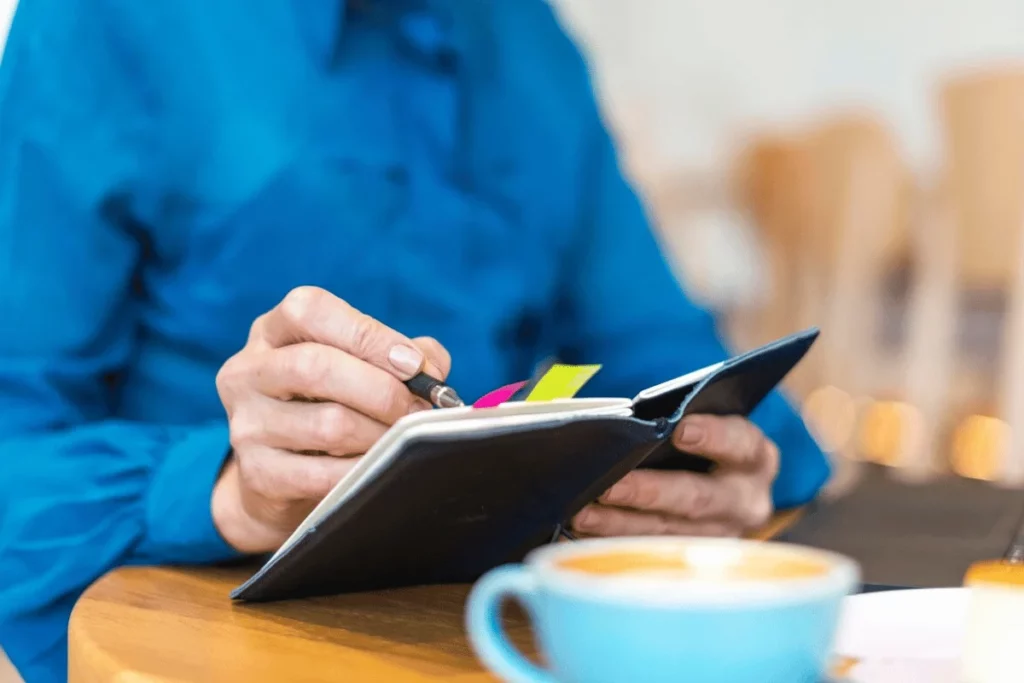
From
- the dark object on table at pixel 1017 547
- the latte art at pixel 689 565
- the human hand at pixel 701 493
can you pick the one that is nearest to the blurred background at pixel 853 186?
the dark object on table at pixel 1017 547

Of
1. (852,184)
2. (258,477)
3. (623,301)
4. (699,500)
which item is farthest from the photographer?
(852,184)

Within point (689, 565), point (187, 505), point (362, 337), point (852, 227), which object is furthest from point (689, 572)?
point (852, 227)

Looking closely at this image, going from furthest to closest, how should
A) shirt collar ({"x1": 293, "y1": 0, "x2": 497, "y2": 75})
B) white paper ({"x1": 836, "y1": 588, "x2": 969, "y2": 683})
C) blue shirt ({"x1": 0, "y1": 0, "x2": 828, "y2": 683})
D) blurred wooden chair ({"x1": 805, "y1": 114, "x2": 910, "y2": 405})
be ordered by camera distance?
blurred wooden chair ({"x1": 805, "y1": 114, "x2": 910, "y2": 405})
shirt collar ({"x1": 293, "y1": 0, "x2": 497, "y2": 75})
blue shirt ({"x1": 0, "y1": 0, "x2": 828, "y2": 683})
white paper ({"x1": 836, "y1": 588, "x2": 969, "y2": 683})

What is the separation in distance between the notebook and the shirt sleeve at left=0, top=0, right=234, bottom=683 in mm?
119

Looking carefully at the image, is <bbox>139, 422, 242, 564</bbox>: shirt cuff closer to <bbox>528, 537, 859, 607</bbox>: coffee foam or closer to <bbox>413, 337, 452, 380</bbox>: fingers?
<bbox>413, 337, 452, 380</bbox>: fingers

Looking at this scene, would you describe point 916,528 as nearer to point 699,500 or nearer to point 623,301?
point 699,500

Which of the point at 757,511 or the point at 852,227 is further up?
the point at 852,227

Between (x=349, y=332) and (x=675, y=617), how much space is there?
0.27 meters

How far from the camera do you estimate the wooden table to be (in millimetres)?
387

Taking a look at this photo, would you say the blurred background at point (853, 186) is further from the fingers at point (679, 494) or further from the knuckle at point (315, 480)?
the knuckle at point (315, 480)

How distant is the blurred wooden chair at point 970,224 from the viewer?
266 cm

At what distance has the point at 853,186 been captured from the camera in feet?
9.87

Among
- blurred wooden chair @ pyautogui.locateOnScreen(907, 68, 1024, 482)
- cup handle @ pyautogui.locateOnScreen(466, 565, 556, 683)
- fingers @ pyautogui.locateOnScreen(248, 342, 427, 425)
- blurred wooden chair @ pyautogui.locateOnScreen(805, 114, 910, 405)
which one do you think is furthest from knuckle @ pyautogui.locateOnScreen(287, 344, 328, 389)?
blurred wooden chair @ pyautogui.locateOnScreen(805, 114, 910, 405)

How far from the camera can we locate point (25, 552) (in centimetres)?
56
